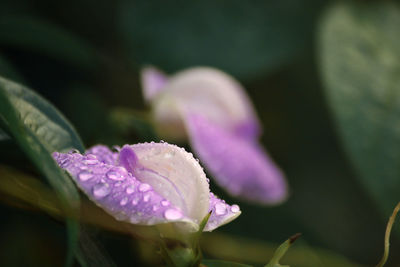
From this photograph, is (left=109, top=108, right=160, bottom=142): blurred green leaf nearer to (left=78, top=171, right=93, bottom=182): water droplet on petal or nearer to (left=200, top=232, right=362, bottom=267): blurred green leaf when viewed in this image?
(left=200, top=232, right=362, bottom=267): blurred green leaf

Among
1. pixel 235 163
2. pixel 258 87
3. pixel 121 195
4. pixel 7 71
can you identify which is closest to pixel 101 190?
pixel 121 195

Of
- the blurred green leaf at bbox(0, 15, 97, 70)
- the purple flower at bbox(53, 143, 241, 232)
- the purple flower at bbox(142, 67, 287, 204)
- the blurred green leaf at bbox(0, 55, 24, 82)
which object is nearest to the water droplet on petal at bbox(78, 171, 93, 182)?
the purple flower at bbox(53, 143, 241, 232)

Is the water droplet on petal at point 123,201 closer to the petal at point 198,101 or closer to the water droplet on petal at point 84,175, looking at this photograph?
the water droplet on petal at point 84,175

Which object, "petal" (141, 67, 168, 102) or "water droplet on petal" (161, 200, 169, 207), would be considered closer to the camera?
"water droplet on petal" (161, 200, 169, 207)

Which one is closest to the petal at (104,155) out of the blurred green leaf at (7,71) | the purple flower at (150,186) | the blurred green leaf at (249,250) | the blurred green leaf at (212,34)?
the purple flower at (150,186)

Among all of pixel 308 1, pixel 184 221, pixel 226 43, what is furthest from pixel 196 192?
pixel 308 1

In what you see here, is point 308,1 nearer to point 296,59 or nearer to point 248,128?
point 296,59
